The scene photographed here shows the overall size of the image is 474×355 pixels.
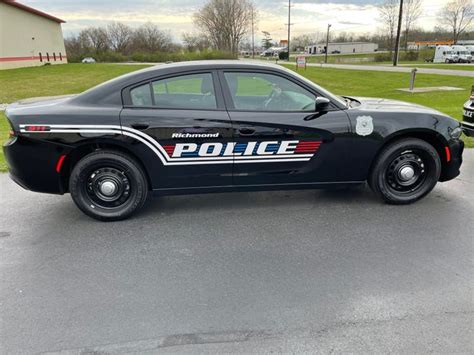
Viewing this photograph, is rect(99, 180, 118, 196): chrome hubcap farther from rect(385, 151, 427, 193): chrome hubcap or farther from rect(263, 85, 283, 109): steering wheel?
rect(385, 151, 427, 193): chrome hubcap

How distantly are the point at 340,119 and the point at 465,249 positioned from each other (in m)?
1.67

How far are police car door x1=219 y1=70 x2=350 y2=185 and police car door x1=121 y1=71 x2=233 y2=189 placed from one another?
159 mm

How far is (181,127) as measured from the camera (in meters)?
3.50

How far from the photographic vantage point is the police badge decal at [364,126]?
372cm

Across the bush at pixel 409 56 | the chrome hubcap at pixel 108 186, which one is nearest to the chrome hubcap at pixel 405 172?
the chrome hubcap at pixel 108 186

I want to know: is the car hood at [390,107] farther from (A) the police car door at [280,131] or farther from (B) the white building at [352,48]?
(B) the white building at [352,48]

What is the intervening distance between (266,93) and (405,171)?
1807 mm

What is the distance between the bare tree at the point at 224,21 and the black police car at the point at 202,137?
59635 millimetres

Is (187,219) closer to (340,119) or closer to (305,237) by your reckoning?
(305,237)

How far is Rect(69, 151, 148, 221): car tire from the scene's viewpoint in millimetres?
3576

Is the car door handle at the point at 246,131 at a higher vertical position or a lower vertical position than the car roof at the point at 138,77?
lower

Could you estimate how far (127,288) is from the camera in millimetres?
2658

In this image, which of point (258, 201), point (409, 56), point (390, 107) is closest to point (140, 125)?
point (258, 201)

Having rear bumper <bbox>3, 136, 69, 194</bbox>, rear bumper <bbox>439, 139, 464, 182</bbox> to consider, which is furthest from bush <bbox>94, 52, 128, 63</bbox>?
rear bumper <bbox>439, 139, 464, 182</bbox>
